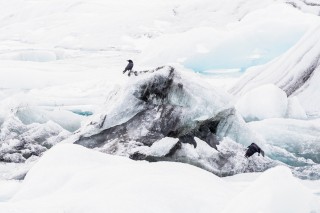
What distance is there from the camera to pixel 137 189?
16.2 feet

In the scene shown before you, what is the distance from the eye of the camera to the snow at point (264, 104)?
12180 millimetres

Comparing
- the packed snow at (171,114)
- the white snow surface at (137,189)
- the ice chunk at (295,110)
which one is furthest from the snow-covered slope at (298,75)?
the white snow surface at (137,189)

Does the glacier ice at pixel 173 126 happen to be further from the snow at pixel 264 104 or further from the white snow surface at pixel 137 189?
the snow at pixel 264 104

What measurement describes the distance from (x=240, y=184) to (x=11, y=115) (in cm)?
598

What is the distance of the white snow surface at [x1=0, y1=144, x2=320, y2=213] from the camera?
4.20 meters

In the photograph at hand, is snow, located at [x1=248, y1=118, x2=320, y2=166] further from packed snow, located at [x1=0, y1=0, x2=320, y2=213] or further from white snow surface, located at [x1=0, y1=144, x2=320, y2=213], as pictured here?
white snow surface, located at [x1=0, y1=144, x2=320, y2=213]

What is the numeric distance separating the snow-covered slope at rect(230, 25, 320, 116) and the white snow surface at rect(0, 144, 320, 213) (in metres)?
7.66

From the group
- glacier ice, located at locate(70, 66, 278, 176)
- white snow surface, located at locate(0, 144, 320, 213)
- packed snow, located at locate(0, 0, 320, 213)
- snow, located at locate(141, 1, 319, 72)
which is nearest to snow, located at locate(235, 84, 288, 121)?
packed snow, located at locate(0, 0, 320, 213)

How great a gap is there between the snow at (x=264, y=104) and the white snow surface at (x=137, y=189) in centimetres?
613

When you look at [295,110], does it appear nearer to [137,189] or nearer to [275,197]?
[137,189]

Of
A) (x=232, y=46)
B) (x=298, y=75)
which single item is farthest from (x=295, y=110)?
(x=232, y=46)

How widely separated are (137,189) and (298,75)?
31.9 feet

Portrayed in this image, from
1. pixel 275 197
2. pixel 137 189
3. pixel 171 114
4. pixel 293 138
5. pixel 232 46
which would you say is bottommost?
pixel 232 46

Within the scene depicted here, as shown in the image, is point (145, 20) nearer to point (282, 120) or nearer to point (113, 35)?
point (113, 35)
